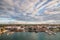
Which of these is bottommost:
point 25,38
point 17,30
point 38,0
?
point 25,38

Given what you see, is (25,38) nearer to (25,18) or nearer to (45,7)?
(25,18)

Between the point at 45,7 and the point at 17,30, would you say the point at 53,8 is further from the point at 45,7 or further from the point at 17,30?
the point at 17,30

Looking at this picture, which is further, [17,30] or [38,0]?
[17,30]

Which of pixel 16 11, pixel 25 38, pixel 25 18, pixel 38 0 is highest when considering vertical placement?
pixel 38 0

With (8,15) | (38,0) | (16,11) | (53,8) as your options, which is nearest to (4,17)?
(8,15)

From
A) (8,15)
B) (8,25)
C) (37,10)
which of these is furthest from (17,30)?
(37,10)

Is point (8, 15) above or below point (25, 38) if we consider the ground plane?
above


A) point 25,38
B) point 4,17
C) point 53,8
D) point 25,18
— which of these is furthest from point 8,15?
point 53,8

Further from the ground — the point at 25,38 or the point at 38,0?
the point at 38,0

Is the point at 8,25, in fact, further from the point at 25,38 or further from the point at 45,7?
the point at 45,7
